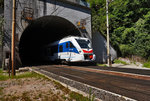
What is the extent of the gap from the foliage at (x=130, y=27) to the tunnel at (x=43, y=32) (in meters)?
5.46

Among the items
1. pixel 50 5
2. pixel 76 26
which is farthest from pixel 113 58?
pixel 50 5

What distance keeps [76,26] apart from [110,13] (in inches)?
442

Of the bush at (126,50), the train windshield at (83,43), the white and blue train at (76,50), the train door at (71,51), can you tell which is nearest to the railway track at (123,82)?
the white and blue train at (76,50)

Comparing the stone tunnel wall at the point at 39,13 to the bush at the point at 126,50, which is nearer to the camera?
the stone tunnel wall at the point at 39,13

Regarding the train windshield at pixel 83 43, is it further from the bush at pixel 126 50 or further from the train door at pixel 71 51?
the bush at pixel 126 50

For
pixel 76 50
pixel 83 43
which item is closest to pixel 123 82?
pixel 76 50

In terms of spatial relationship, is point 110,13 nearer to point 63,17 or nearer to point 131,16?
point 131,16

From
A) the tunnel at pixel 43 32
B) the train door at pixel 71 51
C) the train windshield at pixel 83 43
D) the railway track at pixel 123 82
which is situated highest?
the tunnel at pixel 43 32

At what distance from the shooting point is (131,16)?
21.7 metres

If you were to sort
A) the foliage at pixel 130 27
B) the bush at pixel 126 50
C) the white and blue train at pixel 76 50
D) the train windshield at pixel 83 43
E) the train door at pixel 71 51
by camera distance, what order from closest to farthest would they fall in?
the white and blue train at pixel 76 50 < the train door at pixel 71 51 < the train windshield at pixel 83 43 < the foliage at pixel 130 27 < the bush at pixel 126 50

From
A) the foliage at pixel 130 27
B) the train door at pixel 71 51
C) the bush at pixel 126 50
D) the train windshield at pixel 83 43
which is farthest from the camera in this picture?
the bush at pixel 126 50

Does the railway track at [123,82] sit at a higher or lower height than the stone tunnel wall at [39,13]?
A: lower

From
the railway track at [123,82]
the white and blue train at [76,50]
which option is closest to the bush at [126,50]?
the white and blue train at [76,50]

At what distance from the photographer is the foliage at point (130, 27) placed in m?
17.6
